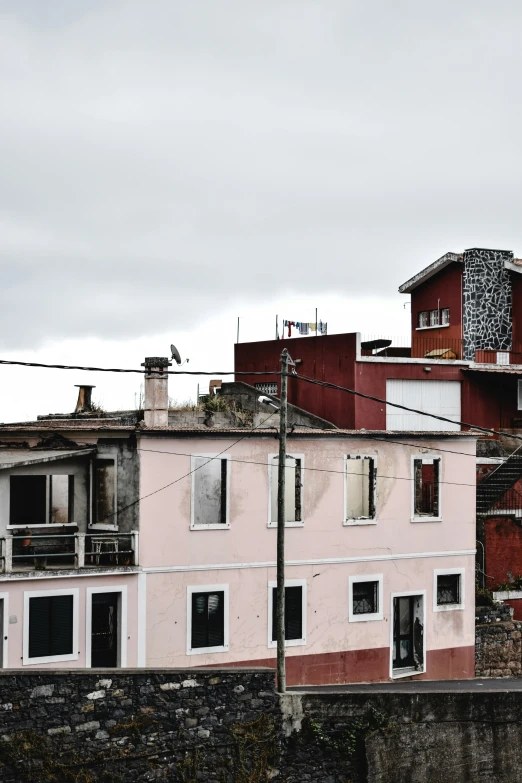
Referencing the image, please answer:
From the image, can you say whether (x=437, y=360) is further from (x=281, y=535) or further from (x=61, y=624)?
(x=61, y=624)

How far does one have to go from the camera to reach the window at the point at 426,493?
3122 centimetres

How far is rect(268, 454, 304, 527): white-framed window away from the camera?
93.7ft

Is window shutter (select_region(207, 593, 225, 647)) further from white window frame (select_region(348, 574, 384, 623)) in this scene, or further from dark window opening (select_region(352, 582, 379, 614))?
dark window opening (select_region(352, 582, 379, 614))

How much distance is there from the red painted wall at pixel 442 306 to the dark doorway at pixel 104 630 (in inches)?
918

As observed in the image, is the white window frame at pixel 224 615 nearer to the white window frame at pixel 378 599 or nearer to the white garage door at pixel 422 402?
the white window frame at pixel 378 599

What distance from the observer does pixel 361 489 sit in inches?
1188

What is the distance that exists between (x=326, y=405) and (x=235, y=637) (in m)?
9.89

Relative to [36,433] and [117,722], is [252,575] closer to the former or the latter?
[36,433]

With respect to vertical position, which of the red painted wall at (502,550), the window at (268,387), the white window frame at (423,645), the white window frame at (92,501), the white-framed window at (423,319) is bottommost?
the white window frame at (423,645)

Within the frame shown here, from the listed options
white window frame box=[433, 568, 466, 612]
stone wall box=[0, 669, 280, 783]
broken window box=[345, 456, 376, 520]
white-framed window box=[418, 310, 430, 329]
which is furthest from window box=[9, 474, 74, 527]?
white-framed window box=[418, 310, 430, 329]

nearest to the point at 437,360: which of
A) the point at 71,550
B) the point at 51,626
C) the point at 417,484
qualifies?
the point at 417,484

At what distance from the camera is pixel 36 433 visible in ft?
92.7

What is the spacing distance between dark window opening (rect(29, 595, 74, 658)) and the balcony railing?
0.79 meters

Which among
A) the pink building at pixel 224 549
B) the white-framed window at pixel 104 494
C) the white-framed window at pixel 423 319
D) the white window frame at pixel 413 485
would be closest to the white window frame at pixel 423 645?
the pink building at pixel 224 549
